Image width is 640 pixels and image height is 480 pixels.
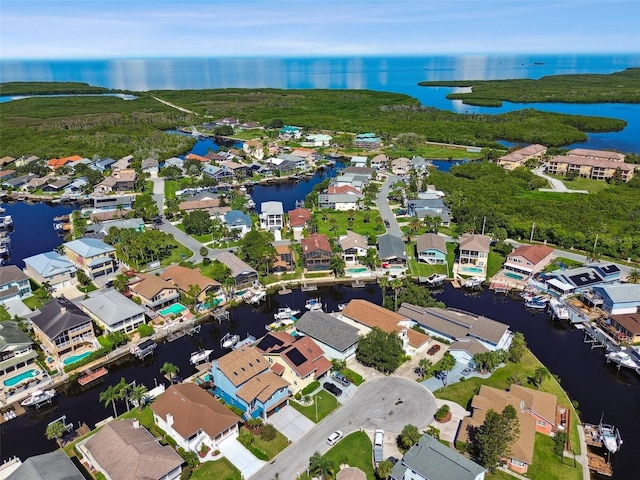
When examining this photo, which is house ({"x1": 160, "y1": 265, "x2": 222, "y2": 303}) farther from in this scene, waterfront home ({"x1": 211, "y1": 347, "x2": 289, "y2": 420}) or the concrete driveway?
the concrete driveway

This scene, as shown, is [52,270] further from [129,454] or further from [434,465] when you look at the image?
Answer: [434,465]

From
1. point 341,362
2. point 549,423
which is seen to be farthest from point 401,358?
point 549,423

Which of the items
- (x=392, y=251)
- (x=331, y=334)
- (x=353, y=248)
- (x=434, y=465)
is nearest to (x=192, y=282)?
(x=331, y=334)

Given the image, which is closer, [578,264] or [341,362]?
[341,362]

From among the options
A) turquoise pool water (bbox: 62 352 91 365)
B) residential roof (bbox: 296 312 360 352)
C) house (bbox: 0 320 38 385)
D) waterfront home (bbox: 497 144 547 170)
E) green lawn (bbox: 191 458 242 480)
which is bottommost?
green lawn (bbox: 191 458 242 480)

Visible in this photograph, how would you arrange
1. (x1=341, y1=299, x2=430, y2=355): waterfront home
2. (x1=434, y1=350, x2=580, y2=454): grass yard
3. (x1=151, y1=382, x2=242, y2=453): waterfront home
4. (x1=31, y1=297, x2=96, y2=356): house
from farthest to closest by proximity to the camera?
(x1=341, y1=299, x2=430, y2=355): waterfront home → (x1=31, y1=297, x2=96, y2=356): house → (x1=434, y1=350, x2=580, y2=454): grass yard → (x1=151, y1=382, x2=242, y2=453): waterfront home

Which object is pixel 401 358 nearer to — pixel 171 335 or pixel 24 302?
pixel 171 335

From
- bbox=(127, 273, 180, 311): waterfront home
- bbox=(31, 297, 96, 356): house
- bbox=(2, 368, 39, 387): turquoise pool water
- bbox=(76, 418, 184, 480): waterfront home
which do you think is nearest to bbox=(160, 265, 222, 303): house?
bbox=(127, 273, 180, 311): waterfront home
